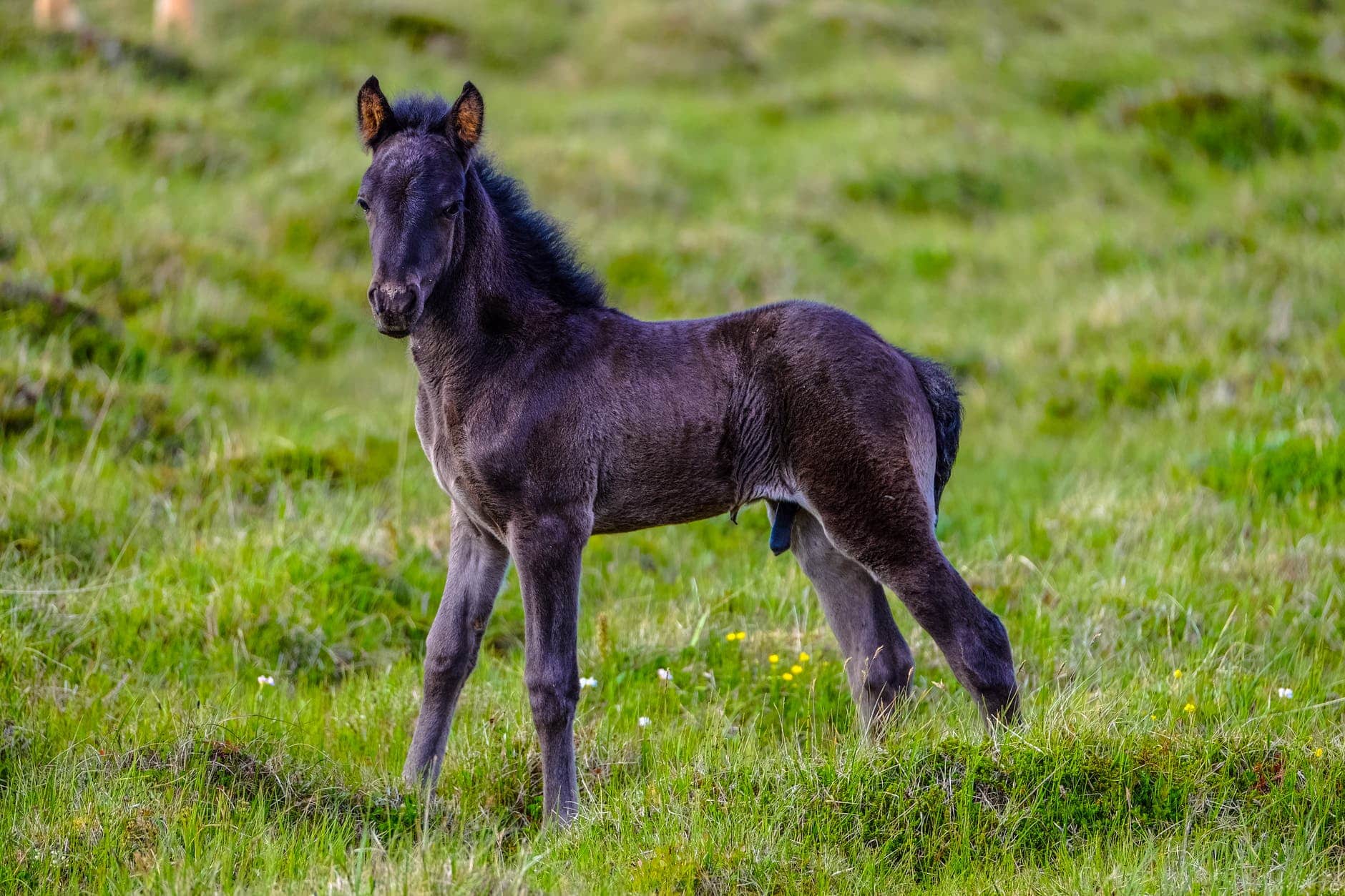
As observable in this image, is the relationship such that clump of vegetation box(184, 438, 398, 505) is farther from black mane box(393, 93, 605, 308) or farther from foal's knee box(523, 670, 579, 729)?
foal's knee box(523, 670, 579, 729)

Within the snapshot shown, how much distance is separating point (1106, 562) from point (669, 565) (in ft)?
8.04

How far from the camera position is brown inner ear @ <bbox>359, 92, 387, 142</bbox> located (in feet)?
14.9

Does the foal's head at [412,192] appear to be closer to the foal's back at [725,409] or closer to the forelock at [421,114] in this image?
the forelock at [421,114]

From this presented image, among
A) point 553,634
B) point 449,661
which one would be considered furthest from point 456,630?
point 553,634

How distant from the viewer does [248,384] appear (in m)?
9.05

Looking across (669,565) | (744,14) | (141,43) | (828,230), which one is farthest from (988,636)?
(744,14)

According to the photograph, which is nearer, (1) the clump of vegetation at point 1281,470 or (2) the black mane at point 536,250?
(2) the black mane at point 536,250

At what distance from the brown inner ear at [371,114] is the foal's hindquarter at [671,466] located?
1.00m

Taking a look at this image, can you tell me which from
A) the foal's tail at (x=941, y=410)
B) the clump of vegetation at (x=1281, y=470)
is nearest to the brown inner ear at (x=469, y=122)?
the foal's tail at (x=941, y=410)

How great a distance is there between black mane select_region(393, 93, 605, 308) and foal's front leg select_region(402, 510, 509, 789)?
1003mm

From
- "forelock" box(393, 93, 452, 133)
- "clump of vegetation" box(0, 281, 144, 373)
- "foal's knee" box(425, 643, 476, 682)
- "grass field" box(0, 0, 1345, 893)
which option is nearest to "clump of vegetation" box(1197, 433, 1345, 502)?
"grass field" box(0, 0, 1345, 893)

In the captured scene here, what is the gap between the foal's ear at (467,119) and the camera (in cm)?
448

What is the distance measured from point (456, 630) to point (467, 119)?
6.56ft

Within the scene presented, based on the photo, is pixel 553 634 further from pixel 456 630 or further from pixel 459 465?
pixel 459 465
